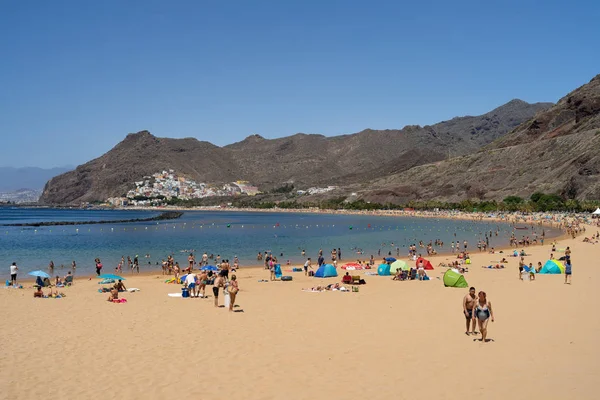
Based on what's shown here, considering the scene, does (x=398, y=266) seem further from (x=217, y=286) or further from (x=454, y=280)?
(x=217, y=286)

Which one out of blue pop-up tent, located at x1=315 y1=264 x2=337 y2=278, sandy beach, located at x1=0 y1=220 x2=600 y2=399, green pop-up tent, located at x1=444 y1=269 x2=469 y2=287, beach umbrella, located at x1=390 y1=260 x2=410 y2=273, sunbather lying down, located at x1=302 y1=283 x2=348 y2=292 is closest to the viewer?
sandy beach, located at x1=0 y1=220 x2=600 y2=399

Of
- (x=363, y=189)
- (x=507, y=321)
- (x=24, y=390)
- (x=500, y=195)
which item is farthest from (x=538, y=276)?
(x=363, y=189)

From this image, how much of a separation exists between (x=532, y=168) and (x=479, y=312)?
127493mm

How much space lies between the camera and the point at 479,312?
507 inches

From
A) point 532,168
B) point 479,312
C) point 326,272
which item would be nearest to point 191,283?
point 326,272

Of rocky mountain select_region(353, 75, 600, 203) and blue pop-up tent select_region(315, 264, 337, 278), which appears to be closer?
blue pop-up tent select_region(315, 264, 337, 278)

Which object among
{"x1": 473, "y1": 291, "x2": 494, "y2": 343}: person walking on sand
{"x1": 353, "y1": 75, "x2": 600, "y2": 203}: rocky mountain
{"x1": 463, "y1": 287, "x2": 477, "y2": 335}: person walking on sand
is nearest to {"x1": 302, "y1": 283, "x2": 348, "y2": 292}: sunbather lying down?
{"x1": 463, "y1": 287, "x2": 477, "y2": 335}: person walking on sand

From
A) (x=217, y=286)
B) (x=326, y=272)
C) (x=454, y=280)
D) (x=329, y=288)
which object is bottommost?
(x=329, y=288)

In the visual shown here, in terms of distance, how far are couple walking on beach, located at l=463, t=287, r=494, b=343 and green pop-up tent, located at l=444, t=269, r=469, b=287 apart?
8554 millimetres

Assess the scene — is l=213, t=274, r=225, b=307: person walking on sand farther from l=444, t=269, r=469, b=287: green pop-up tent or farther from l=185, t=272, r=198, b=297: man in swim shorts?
l=444, t=269, r=469, b=287: green pop-up tent

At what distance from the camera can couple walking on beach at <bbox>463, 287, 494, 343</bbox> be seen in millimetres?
12766

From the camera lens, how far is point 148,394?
928 cm

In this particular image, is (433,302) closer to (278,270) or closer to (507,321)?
(507,321)

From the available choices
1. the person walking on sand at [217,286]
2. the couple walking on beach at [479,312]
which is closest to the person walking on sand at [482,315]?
the couple walking on beach at [479,312]
